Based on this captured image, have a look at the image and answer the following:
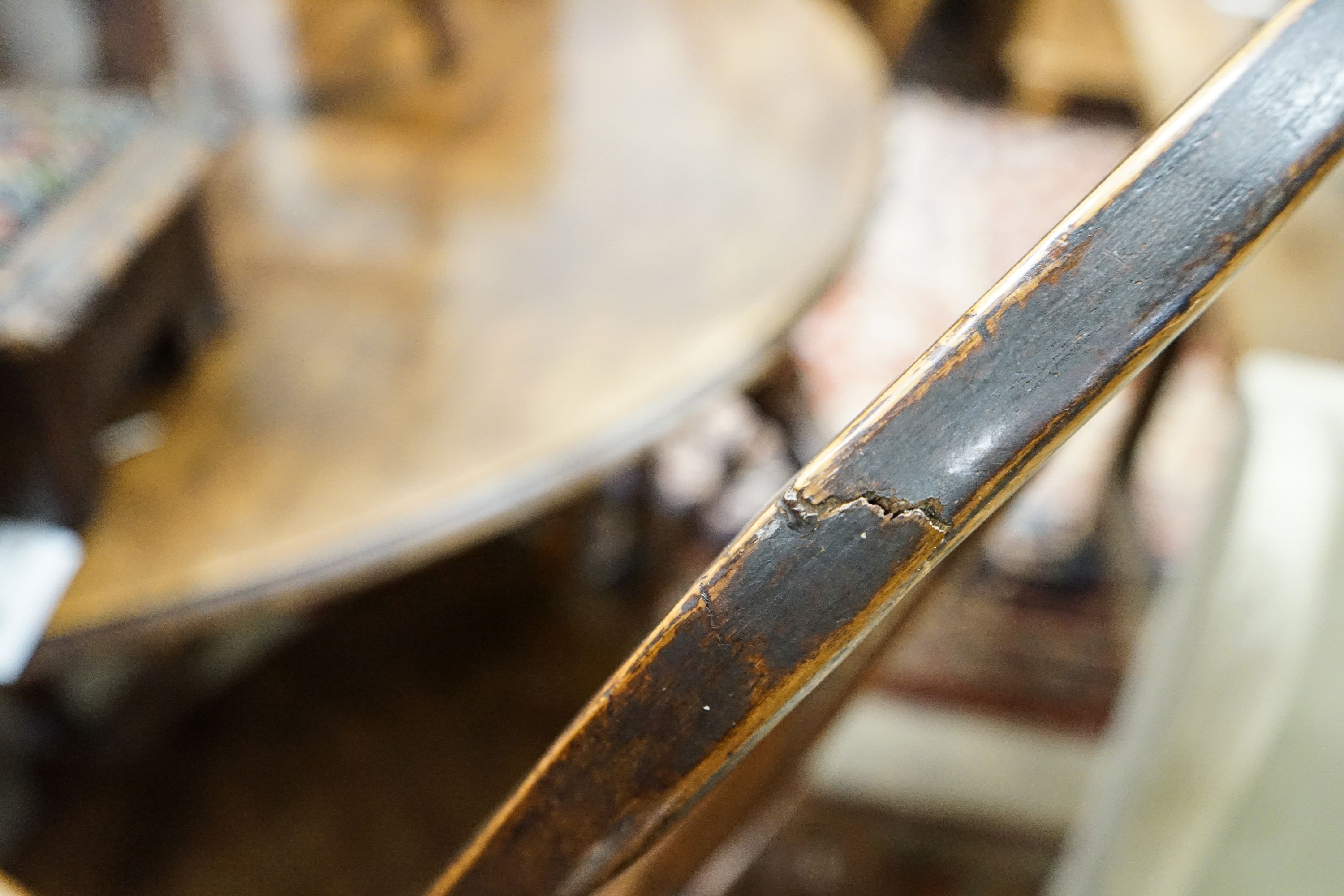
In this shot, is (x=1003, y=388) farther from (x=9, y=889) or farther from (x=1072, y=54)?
(x=1072, y=54)

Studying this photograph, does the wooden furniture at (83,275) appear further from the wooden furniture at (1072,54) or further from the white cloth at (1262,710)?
the wooden furniture at (1072,54)

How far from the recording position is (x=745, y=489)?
5.57 ft

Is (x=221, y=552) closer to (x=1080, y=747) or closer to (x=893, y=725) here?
(x=893, y=725)

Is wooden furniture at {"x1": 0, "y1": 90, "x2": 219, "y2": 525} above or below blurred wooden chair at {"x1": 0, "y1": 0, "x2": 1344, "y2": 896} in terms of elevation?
below

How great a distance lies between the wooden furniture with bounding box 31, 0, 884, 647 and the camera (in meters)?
0.59

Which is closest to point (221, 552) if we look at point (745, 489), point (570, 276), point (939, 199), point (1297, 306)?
point (570, 276)

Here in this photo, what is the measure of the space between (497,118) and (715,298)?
13.9 inches

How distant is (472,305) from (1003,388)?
586mm

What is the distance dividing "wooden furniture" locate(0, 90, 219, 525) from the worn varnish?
44 centimetres

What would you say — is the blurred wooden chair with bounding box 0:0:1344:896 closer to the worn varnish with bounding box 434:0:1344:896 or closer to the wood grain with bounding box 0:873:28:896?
the worn varnish with bounding box 434:0:1344:896

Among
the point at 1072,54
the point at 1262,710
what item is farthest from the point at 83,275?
the point at 1072,54

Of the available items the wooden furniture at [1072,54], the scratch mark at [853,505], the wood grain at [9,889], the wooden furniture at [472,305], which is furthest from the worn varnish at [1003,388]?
the wooden furniture at [1072,54]

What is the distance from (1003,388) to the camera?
0.22 m

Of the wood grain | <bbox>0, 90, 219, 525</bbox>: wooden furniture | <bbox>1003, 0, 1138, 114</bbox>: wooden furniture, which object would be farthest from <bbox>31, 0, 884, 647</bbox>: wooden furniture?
<bbox>1003, 0, 1138, 114</bbox>: wooden furniture
